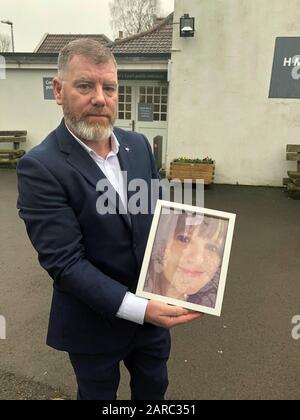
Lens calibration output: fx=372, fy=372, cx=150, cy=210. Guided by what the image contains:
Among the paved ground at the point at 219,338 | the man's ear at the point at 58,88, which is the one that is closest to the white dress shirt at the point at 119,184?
the man's ear at the point at 58,88

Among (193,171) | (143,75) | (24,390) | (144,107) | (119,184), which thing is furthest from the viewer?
(144,107)

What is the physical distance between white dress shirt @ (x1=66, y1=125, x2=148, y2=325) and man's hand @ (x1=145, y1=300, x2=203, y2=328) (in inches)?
1.0

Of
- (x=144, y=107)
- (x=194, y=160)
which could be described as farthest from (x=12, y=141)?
(x=194, y=160)

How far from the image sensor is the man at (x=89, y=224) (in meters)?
1.42

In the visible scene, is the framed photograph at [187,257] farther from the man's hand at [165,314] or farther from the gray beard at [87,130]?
the gray beard at [87,130]

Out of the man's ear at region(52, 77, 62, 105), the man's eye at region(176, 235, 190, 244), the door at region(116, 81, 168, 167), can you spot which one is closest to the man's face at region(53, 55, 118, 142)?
the man's ear at region(52, 77, 62, 105)

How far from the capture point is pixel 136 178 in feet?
5.71

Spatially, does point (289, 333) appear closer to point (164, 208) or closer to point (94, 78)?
point (164, 208)

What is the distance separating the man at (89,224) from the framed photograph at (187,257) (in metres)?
0.07

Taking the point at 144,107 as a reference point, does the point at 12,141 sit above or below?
below

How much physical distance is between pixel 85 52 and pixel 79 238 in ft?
2.40

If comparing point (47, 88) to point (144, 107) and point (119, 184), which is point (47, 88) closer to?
point (144, 107)

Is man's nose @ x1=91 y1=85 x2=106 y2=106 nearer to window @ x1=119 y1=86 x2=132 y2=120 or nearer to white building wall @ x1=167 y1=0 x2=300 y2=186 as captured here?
white building wall @ x1=167 y1=0 x2=300 y2=186

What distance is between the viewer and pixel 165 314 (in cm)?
146
